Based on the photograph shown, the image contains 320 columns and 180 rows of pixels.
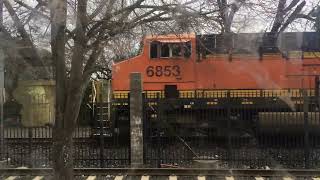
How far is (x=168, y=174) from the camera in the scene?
448 inches

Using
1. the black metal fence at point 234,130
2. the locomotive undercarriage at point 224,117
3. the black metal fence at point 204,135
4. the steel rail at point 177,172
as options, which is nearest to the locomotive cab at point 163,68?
the black metal fence at point 234,130

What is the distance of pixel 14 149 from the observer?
563 inches

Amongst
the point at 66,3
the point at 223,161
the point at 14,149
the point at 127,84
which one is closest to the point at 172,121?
the point at 127,84

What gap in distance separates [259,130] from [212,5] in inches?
370

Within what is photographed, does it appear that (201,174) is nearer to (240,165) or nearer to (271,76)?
(240,165)

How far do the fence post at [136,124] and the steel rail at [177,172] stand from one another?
3.39 feet

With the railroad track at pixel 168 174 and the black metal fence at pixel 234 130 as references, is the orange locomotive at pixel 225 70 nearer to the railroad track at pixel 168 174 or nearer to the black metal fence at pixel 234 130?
the black metal fence at pixel 234 130

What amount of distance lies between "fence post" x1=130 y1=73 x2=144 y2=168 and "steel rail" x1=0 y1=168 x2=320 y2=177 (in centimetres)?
103

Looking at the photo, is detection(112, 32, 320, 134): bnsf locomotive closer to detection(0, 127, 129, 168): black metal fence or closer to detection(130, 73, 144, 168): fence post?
detection(0, 127, 129, 168): black metal fence

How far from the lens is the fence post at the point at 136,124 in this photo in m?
12.9

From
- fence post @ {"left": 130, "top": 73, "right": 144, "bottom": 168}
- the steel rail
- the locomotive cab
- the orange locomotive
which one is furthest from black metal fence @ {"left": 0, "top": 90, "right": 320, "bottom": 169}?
the steel rail

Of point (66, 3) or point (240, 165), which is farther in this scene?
point (240, 165)

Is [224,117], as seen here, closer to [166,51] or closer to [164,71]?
[164,71]

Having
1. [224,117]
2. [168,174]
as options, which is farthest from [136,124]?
[224,117]
